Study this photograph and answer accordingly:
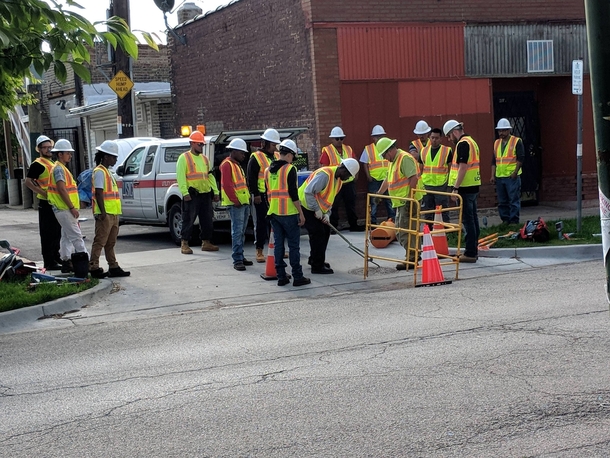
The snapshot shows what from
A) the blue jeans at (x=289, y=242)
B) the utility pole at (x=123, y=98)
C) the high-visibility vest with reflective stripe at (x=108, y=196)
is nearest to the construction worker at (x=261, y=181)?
the blue jeans at (x=289, y=242)

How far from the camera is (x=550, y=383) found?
6305 millimetres

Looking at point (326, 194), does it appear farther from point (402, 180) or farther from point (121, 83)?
point (121, 83)

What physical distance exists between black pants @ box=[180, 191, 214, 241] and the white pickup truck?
64 centimetres

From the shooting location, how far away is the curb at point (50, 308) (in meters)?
9.77

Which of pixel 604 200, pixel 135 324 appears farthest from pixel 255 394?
pixel 135 324

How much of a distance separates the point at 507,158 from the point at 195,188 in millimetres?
5567

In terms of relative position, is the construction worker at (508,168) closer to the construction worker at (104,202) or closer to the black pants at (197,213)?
the black pants at (197,213)

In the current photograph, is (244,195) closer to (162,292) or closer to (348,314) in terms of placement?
(162,292)

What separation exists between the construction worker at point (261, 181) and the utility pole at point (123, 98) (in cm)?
632

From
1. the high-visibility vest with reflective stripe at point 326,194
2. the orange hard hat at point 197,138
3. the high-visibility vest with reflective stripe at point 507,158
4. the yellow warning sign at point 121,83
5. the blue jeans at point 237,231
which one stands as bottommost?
the blue jeans at point 237,231

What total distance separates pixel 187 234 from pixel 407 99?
6.04m

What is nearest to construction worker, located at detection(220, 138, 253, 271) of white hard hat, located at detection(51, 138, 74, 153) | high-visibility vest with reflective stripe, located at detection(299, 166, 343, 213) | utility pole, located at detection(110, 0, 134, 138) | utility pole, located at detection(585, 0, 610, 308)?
high-visibility vest with reflective stripe, located at detection(299, 166, 343, 213)

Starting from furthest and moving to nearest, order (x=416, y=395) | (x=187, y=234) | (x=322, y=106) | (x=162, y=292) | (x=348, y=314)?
(x=322, y=106) → (x=187, y=234) → (x=162, y=292) → (x=348, y=314) → (x=416, y=395)

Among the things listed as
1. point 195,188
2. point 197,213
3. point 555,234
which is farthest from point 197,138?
point 555,234
